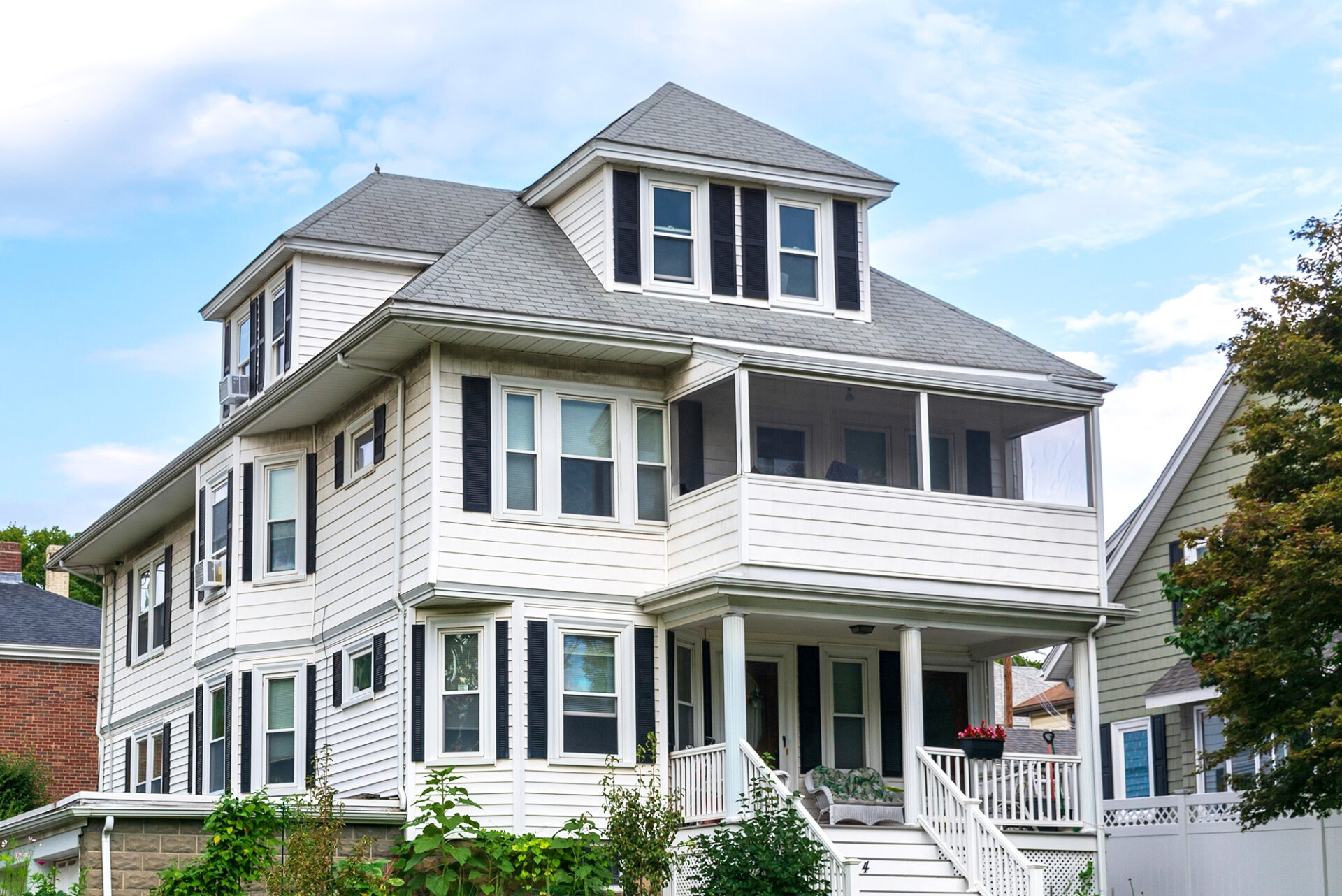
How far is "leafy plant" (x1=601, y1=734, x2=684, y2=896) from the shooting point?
19688mm

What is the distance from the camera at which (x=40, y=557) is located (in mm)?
60656

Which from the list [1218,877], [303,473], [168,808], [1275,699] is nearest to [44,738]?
[303,473]

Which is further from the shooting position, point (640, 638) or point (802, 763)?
point (802, 763)

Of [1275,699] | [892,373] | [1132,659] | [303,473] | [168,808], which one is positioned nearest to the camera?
[1275,699]

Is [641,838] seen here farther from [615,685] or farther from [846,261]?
[846,261]

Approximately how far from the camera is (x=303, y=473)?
25.7 metres

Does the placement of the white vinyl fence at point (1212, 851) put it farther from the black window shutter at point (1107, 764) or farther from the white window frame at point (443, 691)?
the white window frame at point (443, 691)

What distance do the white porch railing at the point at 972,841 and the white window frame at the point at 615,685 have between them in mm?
3502

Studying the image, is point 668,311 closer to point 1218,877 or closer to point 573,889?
point 573,889

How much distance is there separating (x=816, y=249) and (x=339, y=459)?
23.3 ft

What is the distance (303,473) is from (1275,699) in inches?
536

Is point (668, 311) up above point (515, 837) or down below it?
above

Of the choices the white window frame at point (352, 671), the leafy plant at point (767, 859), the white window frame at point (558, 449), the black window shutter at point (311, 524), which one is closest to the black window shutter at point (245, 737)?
the black window shutter at point (311, 524)

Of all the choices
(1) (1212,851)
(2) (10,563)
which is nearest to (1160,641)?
(1) (1212,851)
